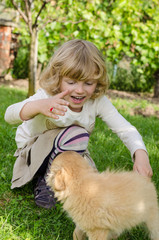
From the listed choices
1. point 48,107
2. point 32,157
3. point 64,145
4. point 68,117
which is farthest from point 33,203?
point 48,107

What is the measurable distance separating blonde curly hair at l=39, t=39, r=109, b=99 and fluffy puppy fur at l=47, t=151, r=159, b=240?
0.74 m

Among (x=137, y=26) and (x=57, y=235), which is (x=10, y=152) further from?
(x=137, y=26)

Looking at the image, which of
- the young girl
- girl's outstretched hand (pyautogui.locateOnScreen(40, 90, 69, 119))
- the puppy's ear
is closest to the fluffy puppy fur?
the puppy's ear

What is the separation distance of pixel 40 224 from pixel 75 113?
2.94 feet

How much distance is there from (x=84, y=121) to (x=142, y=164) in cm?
60

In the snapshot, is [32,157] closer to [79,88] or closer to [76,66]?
[79,88]

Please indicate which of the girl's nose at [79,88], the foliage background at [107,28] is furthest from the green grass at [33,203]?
the foliage background at [107,28]

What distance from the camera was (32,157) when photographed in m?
2.29

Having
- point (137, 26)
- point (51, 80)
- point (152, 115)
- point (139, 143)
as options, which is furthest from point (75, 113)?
point (137, 26)

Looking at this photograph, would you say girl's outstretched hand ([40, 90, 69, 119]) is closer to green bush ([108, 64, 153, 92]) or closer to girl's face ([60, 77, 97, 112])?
girl's face ([60, 77, 97, 112])

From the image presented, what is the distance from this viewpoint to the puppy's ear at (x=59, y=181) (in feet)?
5.07

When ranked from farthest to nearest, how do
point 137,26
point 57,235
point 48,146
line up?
point 137,26 → point 48,146 → point 57,235

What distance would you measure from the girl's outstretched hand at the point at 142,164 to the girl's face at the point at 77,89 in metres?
0.59

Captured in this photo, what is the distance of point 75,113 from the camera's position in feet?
7.55
